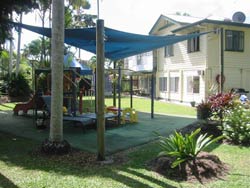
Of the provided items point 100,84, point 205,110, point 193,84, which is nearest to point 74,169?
point 100,84

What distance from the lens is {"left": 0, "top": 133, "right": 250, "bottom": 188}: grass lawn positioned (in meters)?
5.14

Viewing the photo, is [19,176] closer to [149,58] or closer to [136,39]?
[136,39]

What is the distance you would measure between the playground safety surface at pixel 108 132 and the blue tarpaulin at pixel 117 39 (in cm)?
284

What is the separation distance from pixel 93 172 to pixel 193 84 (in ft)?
60.8

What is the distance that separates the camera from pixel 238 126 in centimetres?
827

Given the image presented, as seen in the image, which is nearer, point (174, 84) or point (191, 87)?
point (191, 87)

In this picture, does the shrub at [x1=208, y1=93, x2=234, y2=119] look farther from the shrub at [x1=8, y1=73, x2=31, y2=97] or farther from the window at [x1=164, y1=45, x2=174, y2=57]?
the window at [x1=164, y1=45, x2=174, y2=57]

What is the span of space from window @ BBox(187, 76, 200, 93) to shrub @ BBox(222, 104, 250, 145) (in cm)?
1413

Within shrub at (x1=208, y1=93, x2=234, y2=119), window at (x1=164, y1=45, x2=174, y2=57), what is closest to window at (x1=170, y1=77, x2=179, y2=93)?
window at (x1=164, y1=45, x2=174, y2=57)

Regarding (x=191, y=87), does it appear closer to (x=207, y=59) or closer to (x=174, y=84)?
(x=174, y=84)

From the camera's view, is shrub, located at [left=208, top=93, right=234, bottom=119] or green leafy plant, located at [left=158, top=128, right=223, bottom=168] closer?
green leafy plant, located at [left=158, top=128, right=223, bottom=168]

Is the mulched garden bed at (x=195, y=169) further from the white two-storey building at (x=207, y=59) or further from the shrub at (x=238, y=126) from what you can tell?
the white two-storey building at (x=207, y=59)

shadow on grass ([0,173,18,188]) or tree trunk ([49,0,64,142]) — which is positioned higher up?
tree trunk ([49,0,64,142])

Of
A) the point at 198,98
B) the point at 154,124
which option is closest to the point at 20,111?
the point at 154,124
